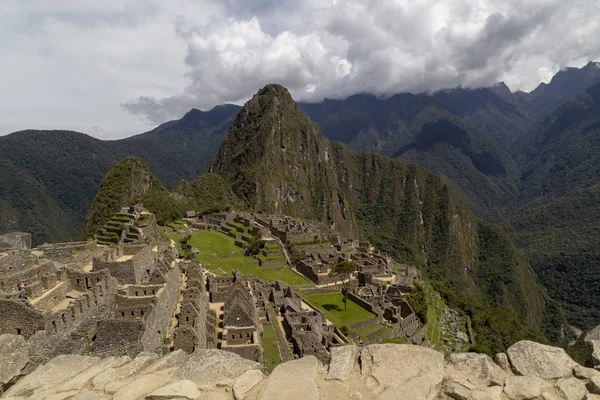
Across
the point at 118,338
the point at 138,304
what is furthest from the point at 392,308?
the point at 118,338

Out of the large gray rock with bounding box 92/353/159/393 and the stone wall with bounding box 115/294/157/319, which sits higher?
the large gray rock with bounding box 92/353/159/393

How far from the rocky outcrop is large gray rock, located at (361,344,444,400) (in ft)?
0.04

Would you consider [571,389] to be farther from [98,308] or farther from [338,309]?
[338,309]

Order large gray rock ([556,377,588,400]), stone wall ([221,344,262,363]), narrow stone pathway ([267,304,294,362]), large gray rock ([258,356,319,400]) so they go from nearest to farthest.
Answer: large gray rock ([556,377,588,400]), large gray rock ([258,356,319,400]), stone wall ([221,344,262,363]), narrow stone pathway ([267,304,294,362])

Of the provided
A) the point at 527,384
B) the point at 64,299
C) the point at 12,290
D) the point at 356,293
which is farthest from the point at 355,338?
the point at 527,384

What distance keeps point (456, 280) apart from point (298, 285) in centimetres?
12951

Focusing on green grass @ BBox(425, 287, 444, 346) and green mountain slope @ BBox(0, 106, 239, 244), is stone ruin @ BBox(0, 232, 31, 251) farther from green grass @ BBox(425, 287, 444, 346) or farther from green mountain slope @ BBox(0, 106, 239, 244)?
green mountain slope @ BBox(0, 106, 239, 244)

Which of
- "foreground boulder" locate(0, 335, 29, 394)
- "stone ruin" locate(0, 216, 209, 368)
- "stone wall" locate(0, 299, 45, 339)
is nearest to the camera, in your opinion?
"foreground boulder" locate(0, 335, 29, 394)

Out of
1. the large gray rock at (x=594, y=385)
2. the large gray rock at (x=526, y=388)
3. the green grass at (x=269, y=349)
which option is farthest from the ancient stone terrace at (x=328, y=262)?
the large gray rock at (x=594, y=385)

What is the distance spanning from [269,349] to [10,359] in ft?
51.9

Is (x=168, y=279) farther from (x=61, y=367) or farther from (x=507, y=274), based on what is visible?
(x=507, y=274)

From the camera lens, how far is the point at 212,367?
5.53 metres

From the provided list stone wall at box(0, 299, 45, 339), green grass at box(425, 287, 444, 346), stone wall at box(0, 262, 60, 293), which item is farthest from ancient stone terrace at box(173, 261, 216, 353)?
green grass at box(425, 287, 444, 346)

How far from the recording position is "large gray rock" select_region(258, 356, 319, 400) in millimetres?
4715
